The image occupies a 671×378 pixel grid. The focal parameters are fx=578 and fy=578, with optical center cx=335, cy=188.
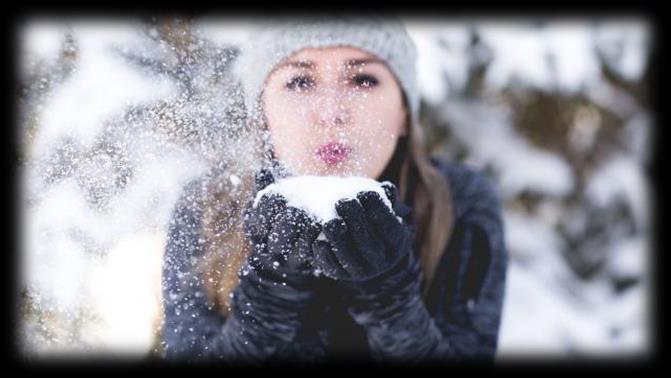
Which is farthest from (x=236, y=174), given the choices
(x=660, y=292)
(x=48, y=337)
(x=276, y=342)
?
(x=660, y=292)

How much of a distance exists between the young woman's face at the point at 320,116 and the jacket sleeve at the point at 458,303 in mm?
321

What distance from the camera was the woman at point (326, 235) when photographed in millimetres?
1017

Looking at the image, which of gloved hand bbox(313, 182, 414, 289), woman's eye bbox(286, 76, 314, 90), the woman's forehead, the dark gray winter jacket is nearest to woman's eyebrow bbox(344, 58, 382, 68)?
the woman's forehead

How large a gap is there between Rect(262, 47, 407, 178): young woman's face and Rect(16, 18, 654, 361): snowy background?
0.09 metres

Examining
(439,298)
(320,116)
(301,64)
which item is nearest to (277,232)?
(320,116)

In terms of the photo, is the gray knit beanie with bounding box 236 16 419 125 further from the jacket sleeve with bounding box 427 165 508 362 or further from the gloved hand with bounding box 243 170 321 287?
the jacket sleeve with bounding box 427 165 508 362

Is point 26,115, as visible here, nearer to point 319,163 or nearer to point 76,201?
point 76,201

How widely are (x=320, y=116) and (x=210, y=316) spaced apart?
1.82 ft

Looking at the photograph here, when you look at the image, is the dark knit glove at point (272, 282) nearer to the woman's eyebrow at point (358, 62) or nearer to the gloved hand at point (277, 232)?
the gloved hand at point (277, 232)

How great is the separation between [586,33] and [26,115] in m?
2.38

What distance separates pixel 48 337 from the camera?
3.81 feet

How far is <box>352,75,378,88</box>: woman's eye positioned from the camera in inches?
44.8

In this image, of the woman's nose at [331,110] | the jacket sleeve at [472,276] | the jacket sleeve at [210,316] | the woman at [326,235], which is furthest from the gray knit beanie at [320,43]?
the jacket sleeve at [472,276]

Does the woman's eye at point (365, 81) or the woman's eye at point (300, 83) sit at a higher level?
the woman's eye at point (365, 81)
